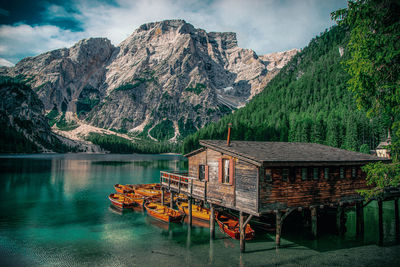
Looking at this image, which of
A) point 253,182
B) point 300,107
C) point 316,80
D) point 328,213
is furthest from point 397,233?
point 316,80

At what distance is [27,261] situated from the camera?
24.0m

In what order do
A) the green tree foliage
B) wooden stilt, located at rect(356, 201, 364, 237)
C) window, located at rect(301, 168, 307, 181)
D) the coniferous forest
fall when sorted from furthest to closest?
the coniferous forest → wooden stilt, located at rect(356, 201, 364, 237) → window, located at rect(301, 168, 307, 181) → the green tree foliage

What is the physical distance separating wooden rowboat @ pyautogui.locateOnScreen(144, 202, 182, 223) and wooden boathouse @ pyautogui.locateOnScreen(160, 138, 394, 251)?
4655mm

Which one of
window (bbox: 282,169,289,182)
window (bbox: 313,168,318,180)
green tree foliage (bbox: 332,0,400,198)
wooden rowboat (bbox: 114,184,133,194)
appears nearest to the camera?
green tree foliage (bbox: 332,0,400,198)

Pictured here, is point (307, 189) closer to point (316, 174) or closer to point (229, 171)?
point (316, 174)

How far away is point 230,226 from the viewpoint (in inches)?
1219

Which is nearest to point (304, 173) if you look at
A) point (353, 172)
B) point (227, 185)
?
point (227, 185)

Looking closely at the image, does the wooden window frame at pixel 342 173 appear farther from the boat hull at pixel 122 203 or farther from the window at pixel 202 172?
the boat hull at pixel 122 203

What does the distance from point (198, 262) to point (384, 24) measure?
21.6 metres

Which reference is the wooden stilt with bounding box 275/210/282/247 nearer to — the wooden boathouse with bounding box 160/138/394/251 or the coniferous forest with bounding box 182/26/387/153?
the wooden boathouse with bounding box 160/138/394/251

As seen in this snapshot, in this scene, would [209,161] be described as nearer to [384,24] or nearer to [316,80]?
[384,24]

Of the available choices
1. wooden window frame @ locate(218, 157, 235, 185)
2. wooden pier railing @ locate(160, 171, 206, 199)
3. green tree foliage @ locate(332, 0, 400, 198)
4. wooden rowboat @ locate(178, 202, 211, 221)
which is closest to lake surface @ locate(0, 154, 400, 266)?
wooden rowboat @ locate(178, 202, 211, 221)

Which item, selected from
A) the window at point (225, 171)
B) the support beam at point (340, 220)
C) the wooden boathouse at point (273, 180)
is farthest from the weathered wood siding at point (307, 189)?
the window at point (225, 171)

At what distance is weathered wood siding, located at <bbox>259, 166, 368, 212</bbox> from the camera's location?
2467 cm
